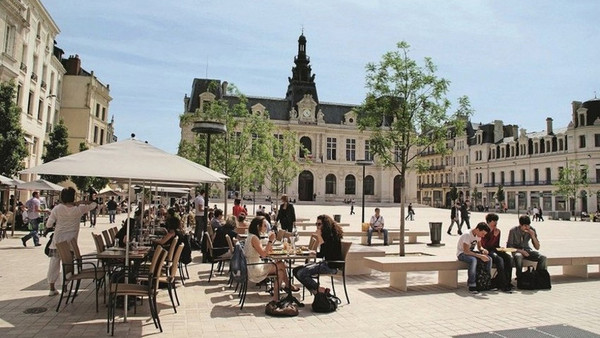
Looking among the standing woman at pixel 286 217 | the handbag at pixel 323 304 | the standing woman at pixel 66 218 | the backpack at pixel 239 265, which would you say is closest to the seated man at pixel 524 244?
the handbag at pixel 323 304

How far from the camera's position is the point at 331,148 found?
6656 centimetres

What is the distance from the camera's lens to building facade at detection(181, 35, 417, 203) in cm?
6456

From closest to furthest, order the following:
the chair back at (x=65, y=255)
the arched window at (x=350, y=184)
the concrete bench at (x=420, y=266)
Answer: the chair back at (x=65, y=255), the concrete bench at (x=420, y=266), the arched window at (x=350, y=184)

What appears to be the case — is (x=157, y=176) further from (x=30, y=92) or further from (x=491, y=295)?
(x=30, y=92)

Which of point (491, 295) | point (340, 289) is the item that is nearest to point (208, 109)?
point (340, 289)

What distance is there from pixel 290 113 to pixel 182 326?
60.2m

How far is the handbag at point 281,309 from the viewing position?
20.5ft

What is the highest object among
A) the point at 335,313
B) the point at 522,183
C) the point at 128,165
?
the point at 522,183

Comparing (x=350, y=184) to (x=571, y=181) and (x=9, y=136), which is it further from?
(x=9, y=136)

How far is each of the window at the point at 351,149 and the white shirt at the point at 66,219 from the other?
198ft

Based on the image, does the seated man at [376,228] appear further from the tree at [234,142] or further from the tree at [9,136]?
the tree at [9,136]

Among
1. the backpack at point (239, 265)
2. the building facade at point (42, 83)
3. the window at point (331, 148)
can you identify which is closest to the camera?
the backpack at point (239, 265)

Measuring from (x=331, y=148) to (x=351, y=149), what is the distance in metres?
3.31

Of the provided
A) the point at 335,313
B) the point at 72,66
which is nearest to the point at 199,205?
the point at 335,313
